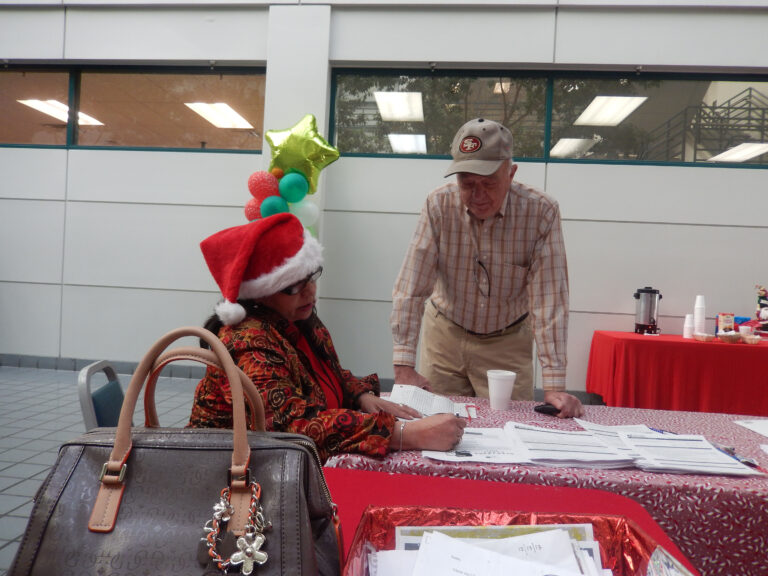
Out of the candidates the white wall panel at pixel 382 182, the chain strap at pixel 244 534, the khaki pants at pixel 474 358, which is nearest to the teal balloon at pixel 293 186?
the white wall panel at pixel 382 182

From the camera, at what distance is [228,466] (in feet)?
2.01

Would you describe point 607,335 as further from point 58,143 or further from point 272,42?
point 58,143

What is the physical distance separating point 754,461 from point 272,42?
4.63m

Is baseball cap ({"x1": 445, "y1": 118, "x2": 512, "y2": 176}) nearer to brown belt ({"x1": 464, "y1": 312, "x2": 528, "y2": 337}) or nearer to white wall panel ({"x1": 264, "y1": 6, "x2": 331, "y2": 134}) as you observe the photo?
brown belt ({"x1": 464, "y1": 312, "x2": 528, "y2": 337})

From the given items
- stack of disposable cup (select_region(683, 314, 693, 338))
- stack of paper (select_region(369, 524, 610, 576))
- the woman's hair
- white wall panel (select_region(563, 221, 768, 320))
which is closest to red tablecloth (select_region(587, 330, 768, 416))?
stack of disposable cup (select_region(683, 314, 693, 338))

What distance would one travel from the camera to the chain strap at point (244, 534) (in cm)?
54

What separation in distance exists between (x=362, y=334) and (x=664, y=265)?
2.73 meters

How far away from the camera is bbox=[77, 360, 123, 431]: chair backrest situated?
Answer: 3.96ft

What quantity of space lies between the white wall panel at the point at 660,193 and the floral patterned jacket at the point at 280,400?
3770 mm

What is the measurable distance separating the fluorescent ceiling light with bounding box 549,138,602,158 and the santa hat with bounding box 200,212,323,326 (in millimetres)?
3827

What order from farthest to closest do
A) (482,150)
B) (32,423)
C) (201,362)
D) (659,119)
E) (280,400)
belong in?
(659,119)
(32,423)
(482,150)
(280,400)
(201,362)

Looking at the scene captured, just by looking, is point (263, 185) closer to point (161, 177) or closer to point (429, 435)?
point (161, 177)

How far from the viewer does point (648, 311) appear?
4117mm

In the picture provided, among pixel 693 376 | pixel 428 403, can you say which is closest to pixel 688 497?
pixel 428 403
